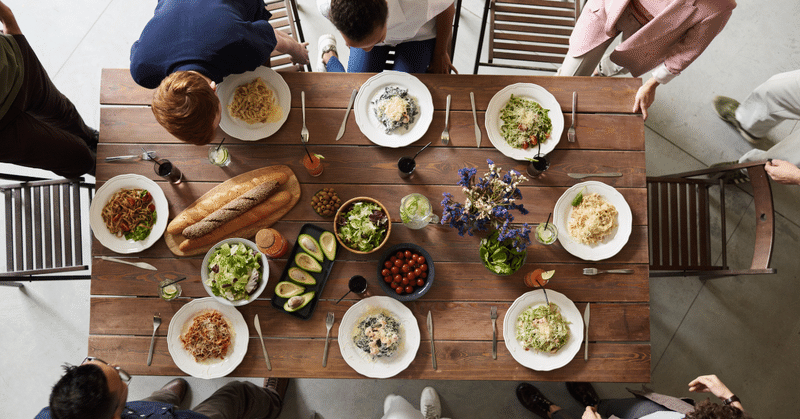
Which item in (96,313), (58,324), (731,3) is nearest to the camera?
(731,3)

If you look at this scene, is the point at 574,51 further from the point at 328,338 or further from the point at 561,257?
the point at 328,338

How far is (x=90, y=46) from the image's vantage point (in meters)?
3.39

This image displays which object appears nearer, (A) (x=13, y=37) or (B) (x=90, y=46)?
(A) (x=13, y=37)

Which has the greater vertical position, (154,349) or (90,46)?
(90,46)

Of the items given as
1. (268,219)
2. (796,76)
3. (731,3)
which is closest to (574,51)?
(731,3)

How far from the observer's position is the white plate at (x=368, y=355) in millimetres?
1925

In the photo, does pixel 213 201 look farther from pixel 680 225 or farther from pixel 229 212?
pixel 680 225

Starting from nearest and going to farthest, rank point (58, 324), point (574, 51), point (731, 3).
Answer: point (731, 3) < point (574, 51) < point (58, 324)

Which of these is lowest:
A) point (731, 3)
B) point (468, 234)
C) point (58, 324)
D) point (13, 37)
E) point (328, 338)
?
point (58, 324)

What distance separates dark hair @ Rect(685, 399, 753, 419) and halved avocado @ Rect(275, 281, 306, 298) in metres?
1.73

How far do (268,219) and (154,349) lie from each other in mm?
812

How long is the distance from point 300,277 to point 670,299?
2.72m

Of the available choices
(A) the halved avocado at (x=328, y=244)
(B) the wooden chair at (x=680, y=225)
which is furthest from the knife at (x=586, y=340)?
(A) the halved avocado at (x=328, y=244)

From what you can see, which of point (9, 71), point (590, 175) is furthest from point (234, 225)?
point (590, 175)
